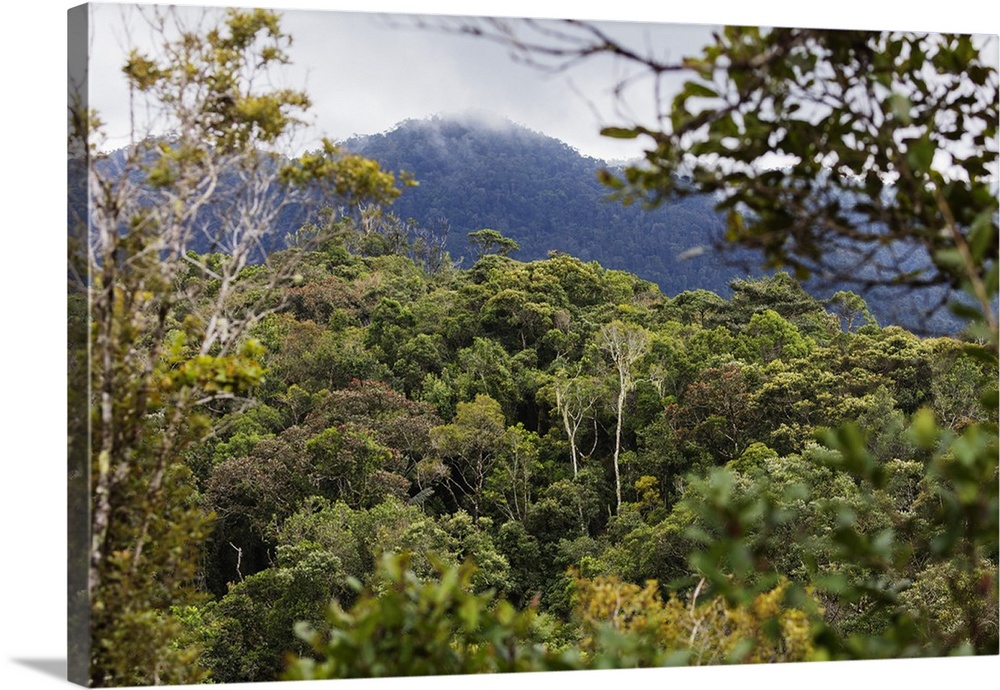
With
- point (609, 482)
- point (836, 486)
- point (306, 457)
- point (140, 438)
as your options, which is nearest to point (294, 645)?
point (306, 457)

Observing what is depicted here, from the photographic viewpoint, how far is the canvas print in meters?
3.81

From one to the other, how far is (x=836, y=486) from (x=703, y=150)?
5.02m

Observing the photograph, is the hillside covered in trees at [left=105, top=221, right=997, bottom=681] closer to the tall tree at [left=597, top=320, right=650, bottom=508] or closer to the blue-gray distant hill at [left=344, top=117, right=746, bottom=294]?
the tall tree at [left=597, top=320, right=650, bottom=508]

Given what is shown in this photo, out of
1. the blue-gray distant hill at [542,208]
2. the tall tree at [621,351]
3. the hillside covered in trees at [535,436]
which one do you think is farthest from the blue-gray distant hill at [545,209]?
the tall tree at [621,351]

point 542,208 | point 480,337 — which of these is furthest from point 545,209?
point 480,337

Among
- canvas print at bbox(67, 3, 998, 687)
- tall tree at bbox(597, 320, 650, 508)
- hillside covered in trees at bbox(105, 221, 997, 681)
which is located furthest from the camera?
tall tree at bbox(597, 320, 650, 508)

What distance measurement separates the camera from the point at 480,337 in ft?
22.4

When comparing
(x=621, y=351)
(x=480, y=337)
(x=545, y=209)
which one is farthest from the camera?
(x=480, y=337)

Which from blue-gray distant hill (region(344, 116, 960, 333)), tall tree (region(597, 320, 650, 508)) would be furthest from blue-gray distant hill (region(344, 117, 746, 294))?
tall tree (region(597, 320, 650, 508))

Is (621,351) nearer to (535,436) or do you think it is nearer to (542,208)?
(535,436)

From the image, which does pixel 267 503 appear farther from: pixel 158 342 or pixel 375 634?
pixel 375 634

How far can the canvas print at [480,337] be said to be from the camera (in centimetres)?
381

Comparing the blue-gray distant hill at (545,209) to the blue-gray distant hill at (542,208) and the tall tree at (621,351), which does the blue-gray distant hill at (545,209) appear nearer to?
the blue-gray distant hill at (542,208)

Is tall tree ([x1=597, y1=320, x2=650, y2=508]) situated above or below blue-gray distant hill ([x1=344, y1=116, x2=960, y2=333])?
below
